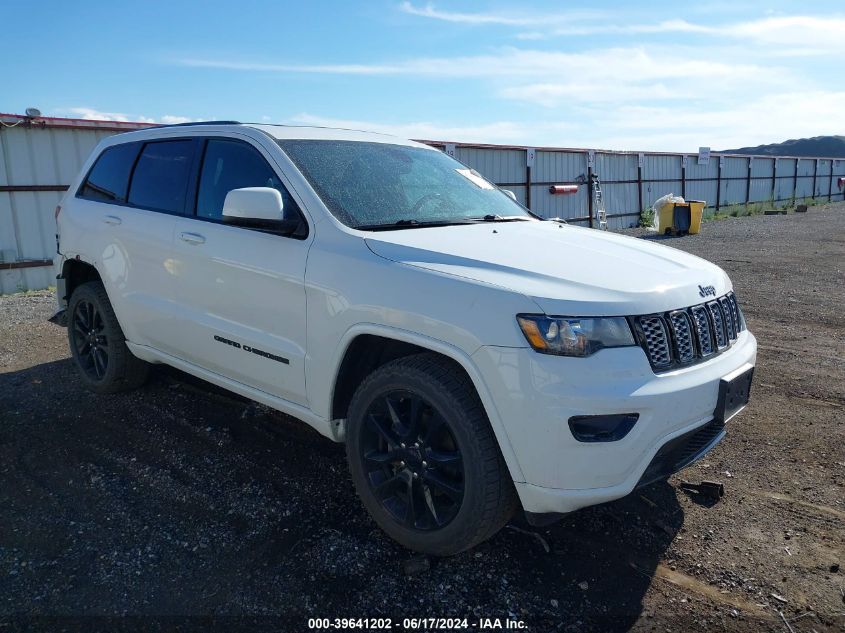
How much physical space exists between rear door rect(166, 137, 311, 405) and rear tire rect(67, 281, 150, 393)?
1.01m

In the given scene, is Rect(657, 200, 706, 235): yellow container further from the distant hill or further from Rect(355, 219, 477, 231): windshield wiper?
the distant hill

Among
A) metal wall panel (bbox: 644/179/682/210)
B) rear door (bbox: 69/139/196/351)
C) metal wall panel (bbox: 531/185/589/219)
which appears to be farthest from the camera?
metal wall panel (bbox: 644/179/682/210)

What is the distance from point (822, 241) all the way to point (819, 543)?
15.9m

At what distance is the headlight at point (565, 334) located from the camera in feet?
8.50

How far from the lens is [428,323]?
112 inches

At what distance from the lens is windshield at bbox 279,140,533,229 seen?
11.7ft

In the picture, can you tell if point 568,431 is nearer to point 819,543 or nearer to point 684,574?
point 684,574

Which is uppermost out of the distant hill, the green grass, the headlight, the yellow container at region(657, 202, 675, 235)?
the distant hill

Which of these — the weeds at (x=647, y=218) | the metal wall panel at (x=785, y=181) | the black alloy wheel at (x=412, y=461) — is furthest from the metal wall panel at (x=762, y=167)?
the black alloy wheel at (x=412, y=461)

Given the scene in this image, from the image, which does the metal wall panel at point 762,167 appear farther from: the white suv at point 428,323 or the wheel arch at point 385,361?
the wheel arch at point 385,361

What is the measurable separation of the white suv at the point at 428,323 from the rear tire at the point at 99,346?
0.48 metres

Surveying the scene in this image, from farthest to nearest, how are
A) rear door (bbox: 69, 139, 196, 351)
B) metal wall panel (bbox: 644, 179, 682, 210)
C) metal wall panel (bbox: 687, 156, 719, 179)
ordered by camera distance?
metal wall panel (bbox: 687, 156, 719, 179), metal wall panel (bbox: 644, 179, 682, 210), rear door (bbox: 69, 139, 196, 351)

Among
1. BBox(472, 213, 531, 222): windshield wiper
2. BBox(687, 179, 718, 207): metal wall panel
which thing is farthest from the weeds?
BBox(472, 213, 531, 222): windshield wiper

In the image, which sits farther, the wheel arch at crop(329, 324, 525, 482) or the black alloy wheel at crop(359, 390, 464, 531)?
the black alloy wheel at crop(359, 390, 464, 531)
